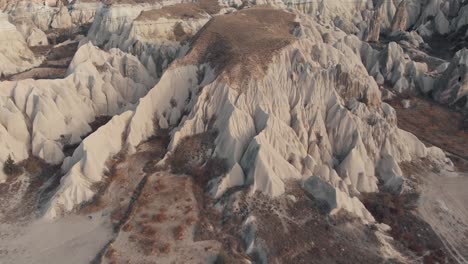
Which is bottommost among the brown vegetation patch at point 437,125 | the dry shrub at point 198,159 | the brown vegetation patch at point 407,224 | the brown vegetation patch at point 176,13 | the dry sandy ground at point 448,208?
the brown vegetation patch at point 437,125

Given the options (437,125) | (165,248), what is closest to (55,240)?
(165,248)

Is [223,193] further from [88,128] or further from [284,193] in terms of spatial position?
[88,128]

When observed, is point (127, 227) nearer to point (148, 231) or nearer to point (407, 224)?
point (148, 231)

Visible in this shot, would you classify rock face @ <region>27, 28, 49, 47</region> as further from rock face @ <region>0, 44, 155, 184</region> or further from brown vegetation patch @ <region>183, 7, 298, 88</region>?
brown vegetation patch @ <region>183, 7, 298, 88</region>

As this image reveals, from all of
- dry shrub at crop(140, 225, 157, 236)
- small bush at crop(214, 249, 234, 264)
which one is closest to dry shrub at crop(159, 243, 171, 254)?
dry shrub at crop(140, 225, 157, 236)

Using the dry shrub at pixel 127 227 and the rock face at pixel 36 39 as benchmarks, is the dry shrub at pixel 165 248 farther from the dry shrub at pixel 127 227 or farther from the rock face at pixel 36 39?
the rock face at pixel 36 39

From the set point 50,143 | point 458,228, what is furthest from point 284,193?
point 50,143

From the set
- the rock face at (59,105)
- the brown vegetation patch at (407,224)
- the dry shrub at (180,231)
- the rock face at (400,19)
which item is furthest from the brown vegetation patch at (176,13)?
the brown vegetation patch at (407,224)
